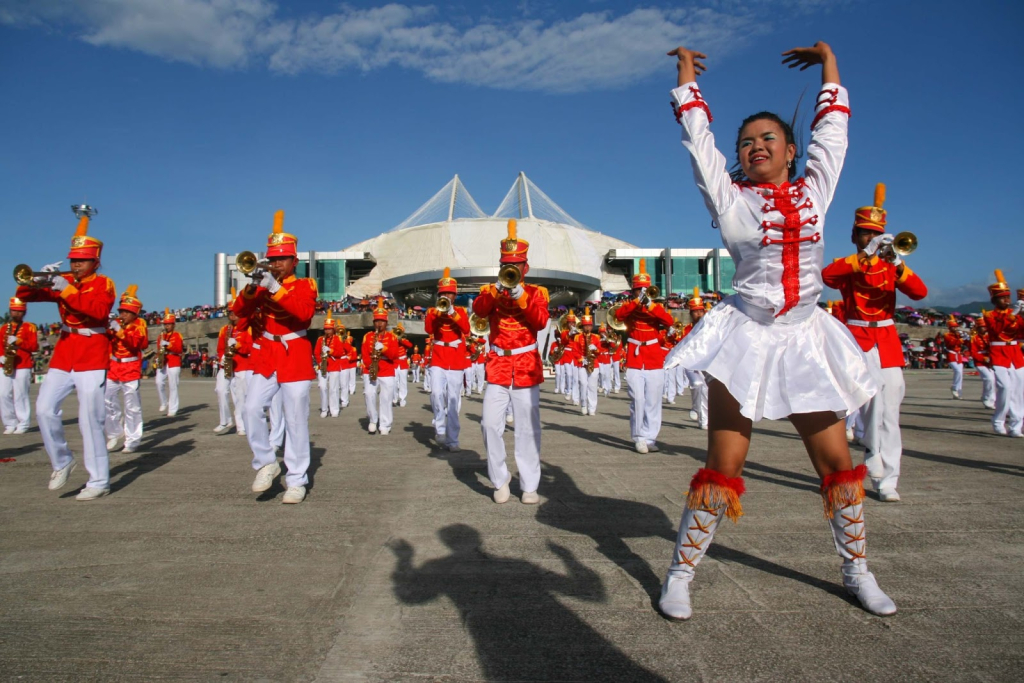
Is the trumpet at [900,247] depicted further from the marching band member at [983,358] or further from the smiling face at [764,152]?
the marching band member at [983,358]

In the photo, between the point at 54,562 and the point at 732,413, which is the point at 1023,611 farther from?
the point at 54,562

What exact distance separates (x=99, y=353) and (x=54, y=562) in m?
2.56

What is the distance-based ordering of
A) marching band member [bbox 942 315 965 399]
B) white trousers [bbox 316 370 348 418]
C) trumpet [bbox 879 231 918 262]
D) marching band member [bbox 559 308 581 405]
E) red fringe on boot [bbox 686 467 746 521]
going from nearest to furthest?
1. red fringe on boot [bbox 686 467 746 521]
2. trumpet [bbox 879 231 918 262]
3. marching band member [bbox 559 308 581 405]
4. white trousers [bbox 316 370 348 418]
5. marching band member [bbox 942 315 965 399]

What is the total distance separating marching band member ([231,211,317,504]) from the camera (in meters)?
5.41

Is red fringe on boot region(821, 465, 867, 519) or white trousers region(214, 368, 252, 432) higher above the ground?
red fringe on boot region(821, 465, 867, 519)

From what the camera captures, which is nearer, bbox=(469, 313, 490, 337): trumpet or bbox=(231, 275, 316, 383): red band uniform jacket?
bbox=(231, 275, 316, 383): red band uniform jacket

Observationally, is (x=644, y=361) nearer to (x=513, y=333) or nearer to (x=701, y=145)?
(x=513, y=333)

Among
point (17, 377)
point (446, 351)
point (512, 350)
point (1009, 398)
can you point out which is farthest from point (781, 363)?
point (17, 377)

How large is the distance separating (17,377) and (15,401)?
1.68 feet

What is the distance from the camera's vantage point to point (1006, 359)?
961 centimetres

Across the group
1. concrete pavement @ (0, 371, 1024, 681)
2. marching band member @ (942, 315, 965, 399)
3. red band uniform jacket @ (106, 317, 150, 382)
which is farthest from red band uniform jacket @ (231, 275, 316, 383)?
marching band member @ (942, 315, 965, 399)

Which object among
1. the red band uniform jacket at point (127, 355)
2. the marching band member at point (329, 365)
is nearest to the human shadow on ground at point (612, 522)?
the red band uniform jacket at point (127, 355)

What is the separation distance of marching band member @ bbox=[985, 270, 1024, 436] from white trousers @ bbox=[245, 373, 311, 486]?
32.4 feet

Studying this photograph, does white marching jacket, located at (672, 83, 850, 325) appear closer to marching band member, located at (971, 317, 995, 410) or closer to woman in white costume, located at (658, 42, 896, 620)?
woman in white costume, located at (658, 42, 896, 620)
